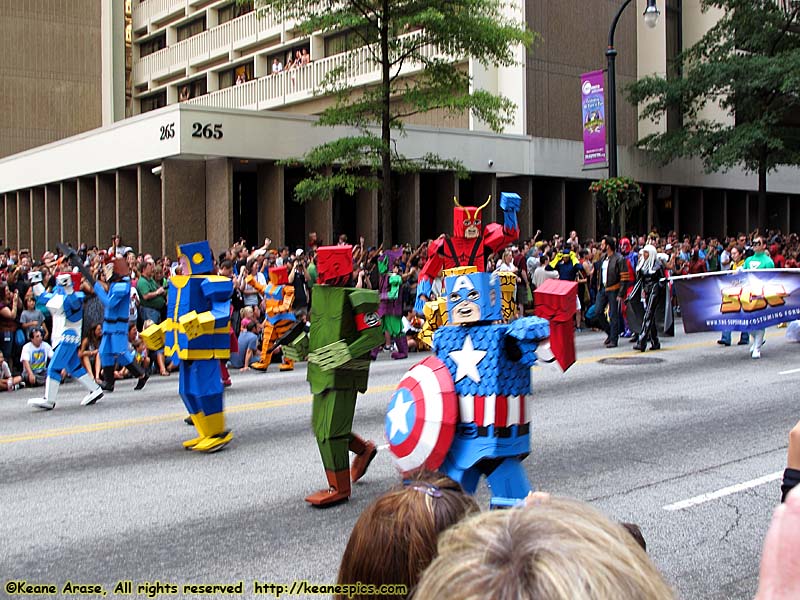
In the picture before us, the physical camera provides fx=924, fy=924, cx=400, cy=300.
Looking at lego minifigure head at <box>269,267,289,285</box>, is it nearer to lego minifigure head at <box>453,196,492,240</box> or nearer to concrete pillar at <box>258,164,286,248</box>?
lego minifigure head at <box>453,196,492,240</box>

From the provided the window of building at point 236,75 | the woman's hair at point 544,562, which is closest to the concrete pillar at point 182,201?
the window of building at point 236,75

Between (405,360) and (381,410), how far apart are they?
540 centimetres

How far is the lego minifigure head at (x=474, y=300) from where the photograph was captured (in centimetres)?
528

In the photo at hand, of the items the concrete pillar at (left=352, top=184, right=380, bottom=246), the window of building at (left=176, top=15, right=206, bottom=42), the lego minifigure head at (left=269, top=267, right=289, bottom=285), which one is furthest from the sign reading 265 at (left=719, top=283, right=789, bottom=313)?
the window of building at (left=176, top=15, right=206, bottom=42)

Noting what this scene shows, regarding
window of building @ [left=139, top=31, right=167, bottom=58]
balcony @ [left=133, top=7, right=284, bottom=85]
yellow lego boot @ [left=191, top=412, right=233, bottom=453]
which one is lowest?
yellow lego boot @ [left=191, top=412, right=233, bottom=453]

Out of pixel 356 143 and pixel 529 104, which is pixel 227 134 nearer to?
pixel 356 143

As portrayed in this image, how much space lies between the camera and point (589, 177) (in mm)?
31156

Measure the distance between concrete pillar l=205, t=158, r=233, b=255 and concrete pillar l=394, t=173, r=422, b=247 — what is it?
5.20m

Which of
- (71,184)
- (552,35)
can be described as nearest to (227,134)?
(71,184)

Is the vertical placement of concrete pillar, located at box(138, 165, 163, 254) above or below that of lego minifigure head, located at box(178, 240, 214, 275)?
above

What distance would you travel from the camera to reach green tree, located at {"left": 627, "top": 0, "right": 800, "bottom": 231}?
29.8 meters

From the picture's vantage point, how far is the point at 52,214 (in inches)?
1286

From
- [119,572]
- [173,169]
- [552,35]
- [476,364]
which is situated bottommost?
[119,572]

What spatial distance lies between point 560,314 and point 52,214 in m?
30.7
